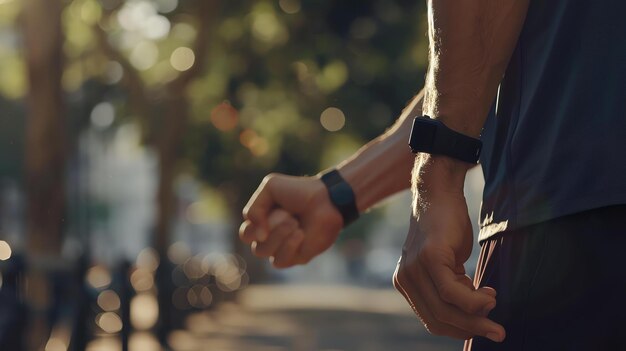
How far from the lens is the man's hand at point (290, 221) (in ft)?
8.87

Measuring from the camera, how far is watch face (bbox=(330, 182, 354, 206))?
9.02ft

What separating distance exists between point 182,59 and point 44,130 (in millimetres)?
10157

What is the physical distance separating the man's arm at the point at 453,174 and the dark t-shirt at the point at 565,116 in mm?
52

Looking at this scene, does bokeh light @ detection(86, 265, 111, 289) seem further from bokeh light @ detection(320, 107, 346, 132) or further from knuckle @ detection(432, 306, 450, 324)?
knuckle @ detection(432, 306, 450, 324)

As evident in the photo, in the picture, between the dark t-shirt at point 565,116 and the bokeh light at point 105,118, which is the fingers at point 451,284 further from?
the bokeh light at point 105,118

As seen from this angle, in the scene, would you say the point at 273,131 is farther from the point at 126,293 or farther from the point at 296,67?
the point at 126,293

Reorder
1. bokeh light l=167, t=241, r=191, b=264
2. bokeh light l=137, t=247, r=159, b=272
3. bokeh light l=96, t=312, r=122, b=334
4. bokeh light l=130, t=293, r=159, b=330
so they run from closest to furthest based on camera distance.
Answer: bokeh light l=96, t=312, r=122, b=334 < bokeh light l=130, t=293, r=159, b=330 < bokeh light l=137, t=247, r=159, b=272 < bokeh light l=167, t=241, r=191, b=264

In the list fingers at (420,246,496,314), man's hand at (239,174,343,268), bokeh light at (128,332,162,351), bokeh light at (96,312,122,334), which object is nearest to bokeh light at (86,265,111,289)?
bokeh light at (96,312,122,334)

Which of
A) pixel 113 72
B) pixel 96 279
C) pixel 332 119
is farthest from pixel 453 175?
pixel 332 119

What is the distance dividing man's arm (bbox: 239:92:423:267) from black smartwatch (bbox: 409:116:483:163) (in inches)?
23.5

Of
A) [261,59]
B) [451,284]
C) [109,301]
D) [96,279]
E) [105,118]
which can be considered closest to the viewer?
[451,284]

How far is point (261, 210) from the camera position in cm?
271

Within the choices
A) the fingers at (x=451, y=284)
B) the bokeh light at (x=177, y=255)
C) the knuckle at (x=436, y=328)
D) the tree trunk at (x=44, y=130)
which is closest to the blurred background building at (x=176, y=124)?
the tree trunk at (x=44, y=130)

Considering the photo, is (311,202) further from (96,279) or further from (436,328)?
(96,279)
